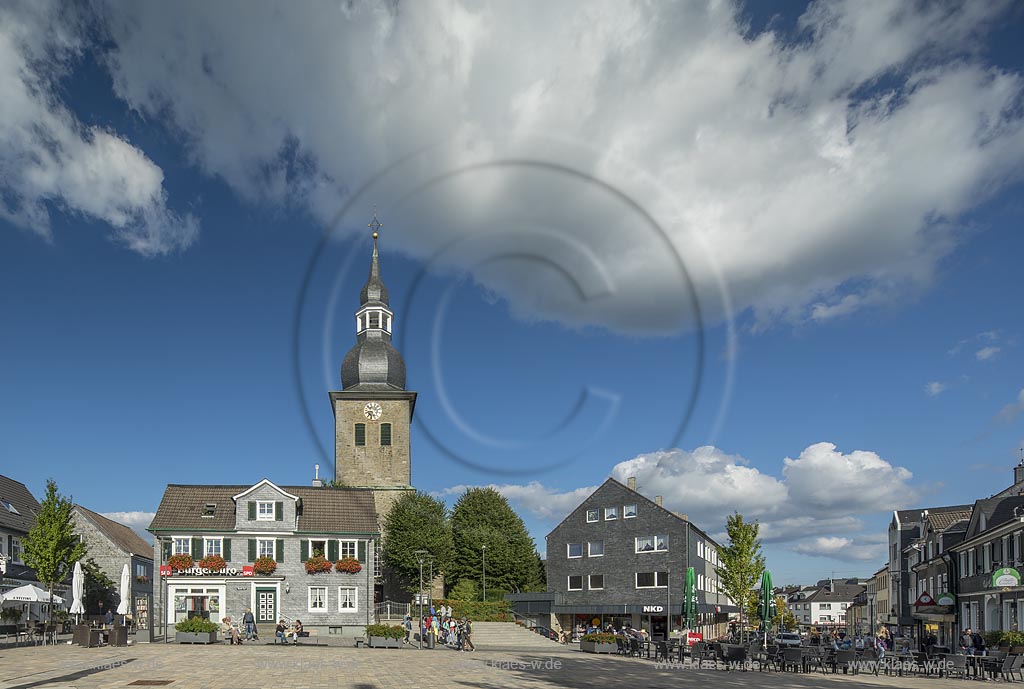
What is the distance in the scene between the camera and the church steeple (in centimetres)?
8925

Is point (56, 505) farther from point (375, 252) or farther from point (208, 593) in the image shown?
point (375, 252)

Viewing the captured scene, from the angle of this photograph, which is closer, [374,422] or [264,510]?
[264,510]

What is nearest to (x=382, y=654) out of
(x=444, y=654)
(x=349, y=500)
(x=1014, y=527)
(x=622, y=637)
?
(x=444, y=654)

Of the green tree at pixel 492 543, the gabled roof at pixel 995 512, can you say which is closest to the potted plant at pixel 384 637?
the gabled roof at pixel 995 512

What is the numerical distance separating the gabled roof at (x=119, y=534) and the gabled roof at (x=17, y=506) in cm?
551

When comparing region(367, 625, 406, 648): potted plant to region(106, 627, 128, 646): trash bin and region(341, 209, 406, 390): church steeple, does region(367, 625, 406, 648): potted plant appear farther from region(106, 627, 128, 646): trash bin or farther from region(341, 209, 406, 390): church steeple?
region(341, 209, 406, 390): church steeple

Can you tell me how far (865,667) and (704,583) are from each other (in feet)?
104

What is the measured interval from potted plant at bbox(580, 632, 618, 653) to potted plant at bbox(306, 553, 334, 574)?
20.5 meters

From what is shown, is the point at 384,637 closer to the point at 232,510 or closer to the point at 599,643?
the point at 599,643

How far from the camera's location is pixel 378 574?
74250 mm

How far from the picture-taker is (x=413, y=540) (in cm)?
7475

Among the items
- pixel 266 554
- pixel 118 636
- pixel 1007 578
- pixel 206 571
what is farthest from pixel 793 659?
pixel 206 571

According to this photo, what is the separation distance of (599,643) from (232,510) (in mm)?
28398

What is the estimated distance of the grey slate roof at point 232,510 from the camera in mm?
59375
